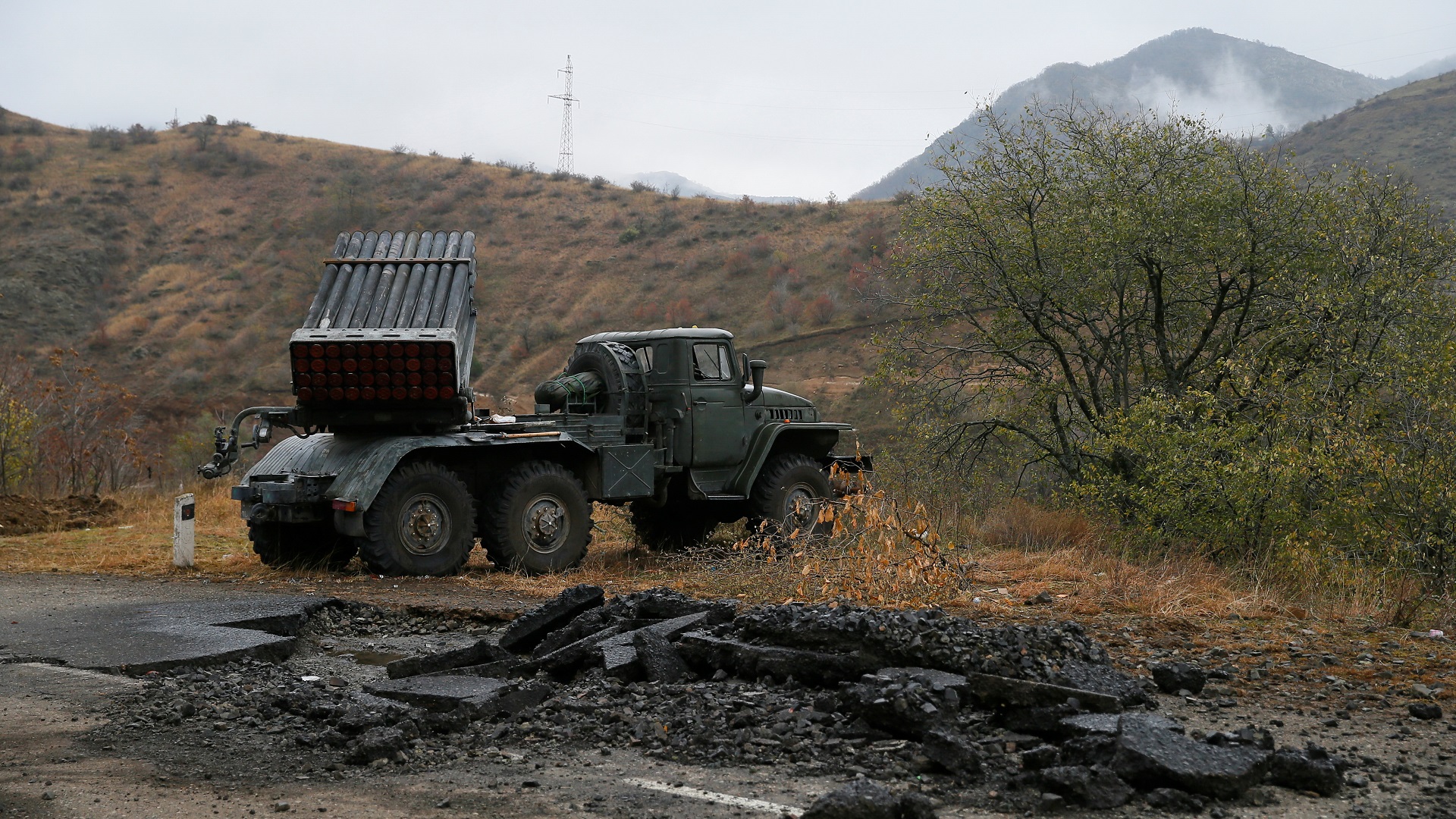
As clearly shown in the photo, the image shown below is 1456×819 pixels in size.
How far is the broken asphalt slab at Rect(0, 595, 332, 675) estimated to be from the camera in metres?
7.05

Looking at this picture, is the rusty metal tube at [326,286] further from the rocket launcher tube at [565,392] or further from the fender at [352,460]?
the rocket launcher tube at [565,392]

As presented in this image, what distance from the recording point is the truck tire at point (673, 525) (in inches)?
542

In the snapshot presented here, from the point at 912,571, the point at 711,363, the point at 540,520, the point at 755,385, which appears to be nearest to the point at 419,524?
the point at 540,520

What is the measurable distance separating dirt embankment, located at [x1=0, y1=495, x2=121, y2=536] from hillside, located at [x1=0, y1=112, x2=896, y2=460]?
20.5 meters

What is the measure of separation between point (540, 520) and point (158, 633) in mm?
4232

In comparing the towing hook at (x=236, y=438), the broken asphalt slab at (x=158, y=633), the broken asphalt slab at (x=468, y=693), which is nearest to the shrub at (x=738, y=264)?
the towing hook at (x=236, y=438)

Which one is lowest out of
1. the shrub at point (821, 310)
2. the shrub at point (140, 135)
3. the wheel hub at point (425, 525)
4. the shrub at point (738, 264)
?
the wheel hub at point (425, 525)

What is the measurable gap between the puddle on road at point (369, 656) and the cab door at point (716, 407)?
5376 millimetres

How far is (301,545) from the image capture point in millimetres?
11703

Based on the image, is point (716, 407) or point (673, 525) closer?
point (716, 407)

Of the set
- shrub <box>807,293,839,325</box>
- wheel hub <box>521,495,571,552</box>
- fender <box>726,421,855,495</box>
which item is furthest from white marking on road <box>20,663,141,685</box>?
shrub <box>807,293,839,325</box>

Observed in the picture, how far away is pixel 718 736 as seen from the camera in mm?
5094

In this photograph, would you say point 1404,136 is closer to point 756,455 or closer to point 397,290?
point 756,455

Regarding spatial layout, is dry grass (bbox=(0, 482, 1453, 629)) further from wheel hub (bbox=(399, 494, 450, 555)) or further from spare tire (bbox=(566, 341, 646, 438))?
spare tire (bbox=(566, 341, 646, 438))
